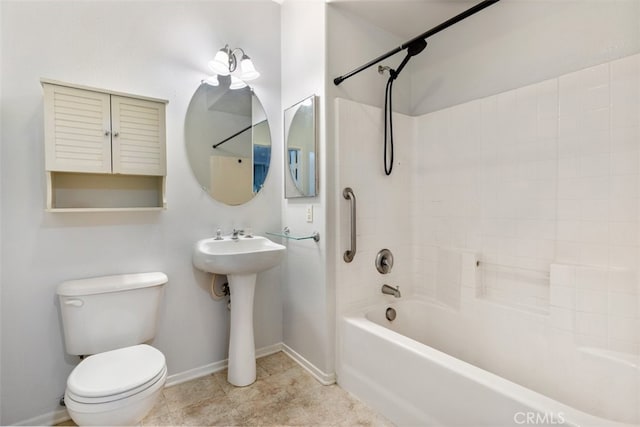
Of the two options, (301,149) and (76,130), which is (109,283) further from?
(301,149)

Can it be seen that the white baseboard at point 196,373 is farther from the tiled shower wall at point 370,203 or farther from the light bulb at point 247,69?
the light bulb at point 247,69

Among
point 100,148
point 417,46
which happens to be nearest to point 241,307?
point 100,148

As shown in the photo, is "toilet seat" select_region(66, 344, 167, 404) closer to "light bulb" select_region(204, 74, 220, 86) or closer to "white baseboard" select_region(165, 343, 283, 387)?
"white baseboard" select_region(165, 343, 283, 387)

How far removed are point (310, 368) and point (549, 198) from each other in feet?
A: 5.93

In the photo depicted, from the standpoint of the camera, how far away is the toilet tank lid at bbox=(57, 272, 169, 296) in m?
1.55

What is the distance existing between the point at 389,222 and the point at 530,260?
875 mm

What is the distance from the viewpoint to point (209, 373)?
2.11 meters

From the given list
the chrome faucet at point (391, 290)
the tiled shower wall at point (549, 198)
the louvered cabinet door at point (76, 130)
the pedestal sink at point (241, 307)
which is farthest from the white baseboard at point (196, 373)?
the tiled shower wall at point (549, 198)

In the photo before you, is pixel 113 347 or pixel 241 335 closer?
pixel 113 347

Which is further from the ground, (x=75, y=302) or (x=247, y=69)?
Result: (x=247, y=69)

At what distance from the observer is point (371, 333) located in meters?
1.75

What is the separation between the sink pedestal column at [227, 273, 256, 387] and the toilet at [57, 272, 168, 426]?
44 cm

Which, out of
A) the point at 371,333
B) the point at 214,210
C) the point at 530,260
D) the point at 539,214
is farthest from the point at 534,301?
the point at 214,210

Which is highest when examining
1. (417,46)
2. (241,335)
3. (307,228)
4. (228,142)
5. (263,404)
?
(417,46)
